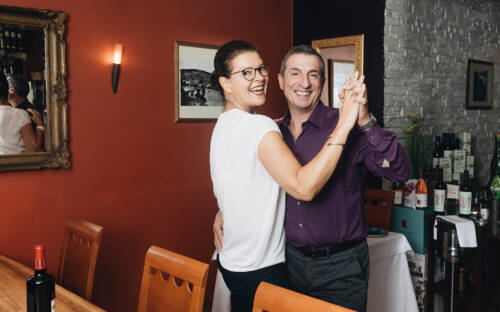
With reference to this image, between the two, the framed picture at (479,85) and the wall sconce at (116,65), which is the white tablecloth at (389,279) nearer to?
the wall sconce at (116,65)

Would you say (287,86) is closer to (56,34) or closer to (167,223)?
(56,34)

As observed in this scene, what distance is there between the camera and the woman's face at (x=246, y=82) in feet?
4.95

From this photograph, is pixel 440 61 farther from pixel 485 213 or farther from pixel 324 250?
pixel 324 250

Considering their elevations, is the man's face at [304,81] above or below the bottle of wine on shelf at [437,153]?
above

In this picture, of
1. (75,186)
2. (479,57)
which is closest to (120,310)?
(75,186)

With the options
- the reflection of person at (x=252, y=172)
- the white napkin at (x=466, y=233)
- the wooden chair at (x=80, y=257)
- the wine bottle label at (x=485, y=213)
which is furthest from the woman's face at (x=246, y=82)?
the wine bottle label at (x=485, y=213)

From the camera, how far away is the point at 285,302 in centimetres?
123

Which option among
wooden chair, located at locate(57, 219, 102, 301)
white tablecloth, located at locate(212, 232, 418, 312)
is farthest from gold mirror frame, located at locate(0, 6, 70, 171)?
white tablecloth, located at locate(212, 232, 418, 312)

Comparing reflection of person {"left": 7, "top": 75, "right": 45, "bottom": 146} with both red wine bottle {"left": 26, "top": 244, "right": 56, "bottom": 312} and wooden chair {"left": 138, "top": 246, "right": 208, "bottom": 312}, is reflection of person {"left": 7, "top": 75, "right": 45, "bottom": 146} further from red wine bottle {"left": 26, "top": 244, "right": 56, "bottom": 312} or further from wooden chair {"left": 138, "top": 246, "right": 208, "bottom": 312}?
red wine bottle {"left": 26, "top": 244, "right": 56, "bottom": 312}

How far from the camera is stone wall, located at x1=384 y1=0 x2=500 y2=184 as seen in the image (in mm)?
3506

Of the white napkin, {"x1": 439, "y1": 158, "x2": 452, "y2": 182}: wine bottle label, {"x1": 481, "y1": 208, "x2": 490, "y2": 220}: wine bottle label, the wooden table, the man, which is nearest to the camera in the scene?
the wooden table

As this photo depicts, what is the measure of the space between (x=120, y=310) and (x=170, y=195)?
2.85ft

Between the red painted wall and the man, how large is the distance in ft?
4.37

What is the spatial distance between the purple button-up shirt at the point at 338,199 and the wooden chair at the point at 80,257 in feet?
3.01
